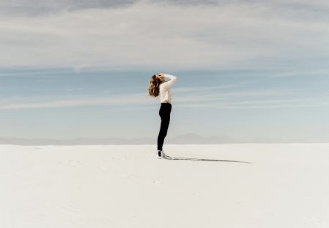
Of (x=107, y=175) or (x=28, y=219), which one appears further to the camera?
(x=107, y=175)

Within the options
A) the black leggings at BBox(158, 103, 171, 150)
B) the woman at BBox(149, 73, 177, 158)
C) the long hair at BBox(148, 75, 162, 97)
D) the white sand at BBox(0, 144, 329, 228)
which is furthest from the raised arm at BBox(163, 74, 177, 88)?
the white sand at BBox(0, 144, 329, 228)

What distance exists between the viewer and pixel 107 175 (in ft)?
27.7

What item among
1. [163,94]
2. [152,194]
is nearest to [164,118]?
[163,94]

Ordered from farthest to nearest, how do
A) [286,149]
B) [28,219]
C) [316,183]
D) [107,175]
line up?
[286,149]
[316,183]
[107,175]
[28,219]

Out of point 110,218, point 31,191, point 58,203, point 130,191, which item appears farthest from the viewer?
point 130,191

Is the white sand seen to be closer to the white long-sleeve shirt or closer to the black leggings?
the black leggings

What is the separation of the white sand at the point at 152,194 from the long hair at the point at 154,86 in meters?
1.75

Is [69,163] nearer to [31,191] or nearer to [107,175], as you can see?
[107,175]

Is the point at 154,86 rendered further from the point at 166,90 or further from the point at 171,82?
the point at 171,82

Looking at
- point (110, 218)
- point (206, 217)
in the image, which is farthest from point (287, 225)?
point (110, 218)

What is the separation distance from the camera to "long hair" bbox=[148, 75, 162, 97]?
11273 mm

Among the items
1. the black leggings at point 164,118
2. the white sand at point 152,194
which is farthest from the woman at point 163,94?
the white sand at point 152,194

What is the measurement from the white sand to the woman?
0.87 metres

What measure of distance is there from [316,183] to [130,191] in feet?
15.7
